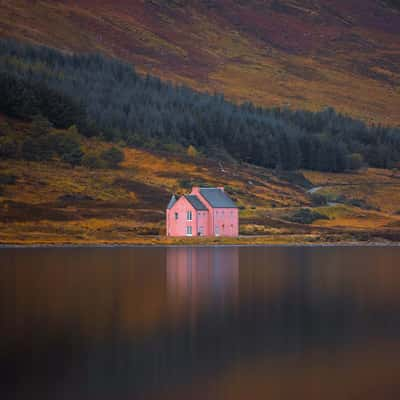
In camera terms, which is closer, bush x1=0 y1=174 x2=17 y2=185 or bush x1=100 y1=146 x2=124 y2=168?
bush x1=0 y1=174 x2=17 y2=185

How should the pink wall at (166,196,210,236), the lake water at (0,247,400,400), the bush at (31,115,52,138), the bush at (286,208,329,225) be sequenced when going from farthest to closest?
the bush at (31,115,52,138) < the bush at (286,208,329,225) < the pink wall at (166,196,210,236) < the lake water at (0,247,400,400)

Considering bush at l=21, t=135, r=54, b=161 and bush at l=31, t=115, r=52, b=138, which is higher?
bush at l=31, t=115, r=52, b=138

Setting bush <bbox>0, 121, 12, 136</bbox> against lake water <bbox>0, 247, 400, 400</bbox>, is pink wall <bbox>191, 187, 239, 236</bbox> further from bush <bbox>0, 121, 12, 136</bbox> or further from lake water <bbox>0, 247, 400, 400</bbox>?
bush <bbox>0, 121, 12, 136</bbox>

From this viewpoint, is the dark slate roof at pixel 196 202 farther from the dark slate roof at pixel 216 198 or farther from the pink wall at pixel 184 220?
the dark slate roof at pixel 216 198

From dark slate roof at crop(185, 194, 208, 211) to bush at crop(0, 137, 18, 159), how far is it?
161 feet

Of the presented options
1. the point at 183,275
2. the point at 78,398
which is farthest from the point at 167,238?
the point at 78,398

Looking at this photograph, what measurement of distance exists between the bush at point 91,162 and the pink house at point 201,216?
45.9m

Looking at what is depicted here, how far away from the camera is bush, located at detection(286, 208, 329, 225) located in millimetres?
124938

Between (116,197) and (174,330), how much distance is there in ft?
321

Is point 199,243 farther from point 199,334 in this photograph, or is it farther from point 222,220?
point 199,334

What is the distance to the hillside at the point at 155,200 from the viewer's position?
10706 centimetres

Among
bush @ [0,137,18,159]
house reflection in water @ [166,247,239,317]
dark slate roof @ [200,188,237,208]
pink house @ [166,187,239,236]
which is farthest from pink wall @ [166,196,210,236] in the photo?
bush @ [0,137,18,159]

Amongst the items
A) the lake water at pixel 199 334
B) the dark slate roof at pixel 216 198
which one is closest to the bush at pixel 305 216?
the dark slate roof at pixel 216 198

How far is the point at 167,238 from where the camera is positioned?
103 metres
